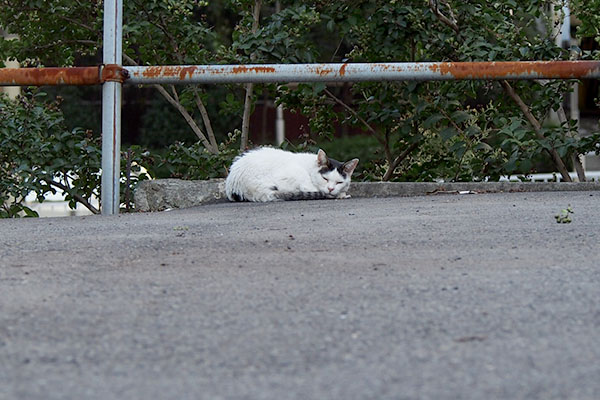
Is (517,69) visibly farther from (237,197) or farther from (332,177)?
(237,197)

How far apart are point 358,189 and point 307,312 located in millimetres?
3793

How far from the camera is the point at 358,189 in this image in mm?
6047

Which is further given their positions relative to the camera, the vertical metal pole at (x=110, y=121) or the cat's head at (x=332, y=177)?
the cat's head at (x=332, y=177)

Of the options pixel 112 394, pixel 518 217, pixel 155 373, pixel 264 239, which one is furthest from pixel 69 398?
pixel 518 217

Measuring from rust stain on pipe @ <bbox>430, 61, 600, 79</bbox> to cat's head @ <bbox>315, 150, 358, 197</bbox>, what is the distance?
1.04 meters

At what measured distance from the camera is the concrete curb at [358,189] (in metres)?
5.64

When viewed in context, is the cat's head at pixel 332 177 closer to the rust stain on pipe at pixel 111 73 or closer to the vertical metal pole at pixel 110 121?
the vertical metal pole at pixel 110 121

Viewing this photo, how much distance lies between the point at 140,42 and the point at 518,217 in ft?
12.7

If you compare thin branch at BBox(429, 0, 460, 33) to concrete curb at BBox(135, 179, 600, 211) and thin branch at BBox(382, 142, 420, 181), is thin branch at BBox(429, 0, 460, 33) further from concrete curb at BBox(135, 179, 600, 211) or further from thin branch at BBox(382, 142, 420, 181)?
concrete curb at BBox(135, 179, 600, 211)

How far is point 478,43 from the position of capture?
5.80 m

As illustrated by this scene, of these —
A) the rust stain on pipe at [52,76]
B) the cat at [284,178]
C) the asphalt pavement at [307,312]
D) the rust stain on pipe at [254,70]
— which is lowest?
the asphalt pavement at [307,312]

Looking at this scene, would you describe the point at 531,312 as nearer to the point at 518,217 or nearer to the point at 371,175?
the point at 518,217

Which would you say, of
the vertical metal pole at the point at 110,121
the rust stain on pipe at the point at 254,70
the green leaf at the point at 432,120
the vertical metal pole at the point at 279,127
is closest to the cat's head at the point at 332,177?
the green leaf at the point at 432,120

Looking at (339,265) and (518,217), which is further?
(518,217)
